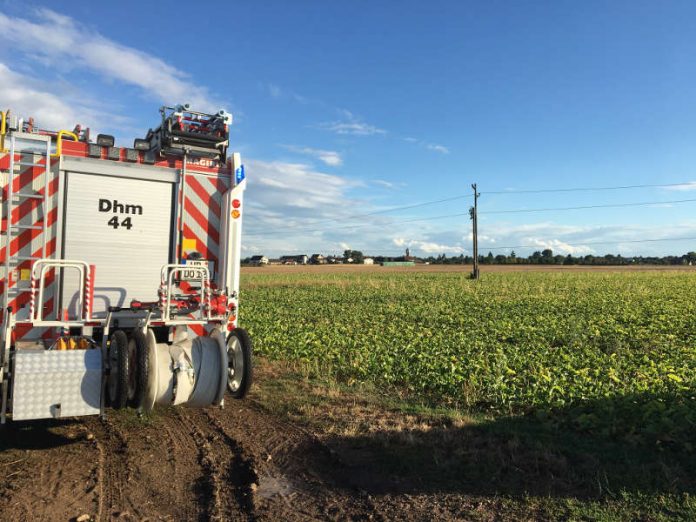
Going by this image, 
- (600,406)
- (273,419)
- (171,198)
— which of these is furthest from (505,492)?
(171,198)

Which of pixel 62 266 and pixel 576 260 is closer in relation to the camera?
pixel 62 266

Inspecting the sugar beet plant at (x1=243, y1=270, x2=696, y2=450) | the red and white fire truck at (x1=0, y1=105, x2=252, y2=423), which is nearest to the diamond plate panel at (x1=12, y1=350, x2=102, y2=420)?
the red and white fire truck at (x1=0, y1=105, x2=252, y2=423)

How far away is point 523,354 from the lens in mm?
9703

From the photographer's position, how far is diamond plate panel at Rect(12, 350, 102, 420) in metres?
4.48

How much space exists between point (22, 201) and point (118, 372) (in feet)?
7.40

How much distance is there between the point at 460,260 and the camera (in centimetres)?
12925

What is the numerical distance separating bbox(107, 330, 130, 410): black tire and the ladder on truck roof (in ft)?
4.08

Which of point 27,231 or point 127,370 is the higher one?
point 27,231

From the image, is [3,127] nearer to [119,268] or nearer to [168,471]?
[119,268]

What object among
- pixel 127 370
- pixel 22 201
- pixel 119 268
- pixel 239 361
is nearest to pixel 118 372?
pixel 127 370

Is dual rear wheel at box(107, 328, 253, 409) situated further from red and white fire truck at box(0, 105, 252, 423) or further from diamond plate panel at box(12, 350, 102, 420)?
diamond plate panel at box(12, 350, 102, 420)

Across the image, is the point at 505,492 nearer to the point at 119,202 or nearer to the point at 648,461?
the point at 648,461

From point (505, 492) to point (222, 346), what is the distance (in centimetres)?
316

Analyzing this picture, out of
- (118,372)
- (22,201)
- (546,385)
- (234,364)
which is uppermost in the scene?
(22,201)
